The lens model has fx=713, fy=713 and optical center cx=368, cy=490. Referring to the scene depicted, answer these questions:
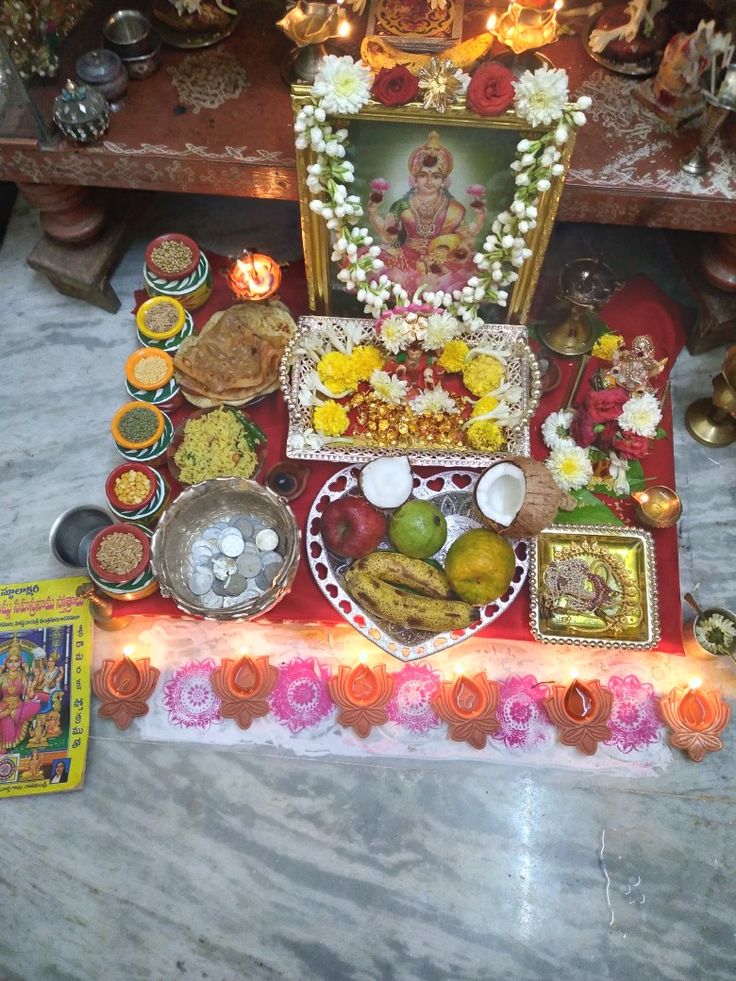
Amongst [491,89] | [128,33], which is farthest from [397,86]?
[128,33]

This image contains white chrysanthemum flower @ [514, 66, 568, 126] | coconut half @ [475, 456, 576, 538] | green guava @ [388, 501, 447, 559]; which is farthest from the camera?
green guava @ [388, 501, 447, 559]

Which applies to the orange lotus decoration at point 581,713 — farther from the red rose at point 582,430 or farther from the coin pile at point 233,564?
the coin pile at point 233,564

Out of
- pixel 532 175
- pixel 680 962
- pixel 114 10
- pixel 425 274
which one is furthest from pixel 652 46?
pixel 680 962

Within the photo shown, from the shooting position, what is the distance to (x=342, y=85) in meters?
1.90

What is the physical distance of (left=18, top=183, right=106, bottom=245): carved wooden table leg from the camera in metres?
2.49

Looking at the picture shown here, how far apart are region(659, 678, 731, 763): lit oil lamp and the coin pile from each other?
4.35ft

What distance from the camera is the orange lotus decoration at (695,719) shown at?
2234 mm

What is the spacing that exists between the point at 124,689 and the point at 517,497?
4.59ft

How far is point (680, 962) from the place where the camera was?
212cm

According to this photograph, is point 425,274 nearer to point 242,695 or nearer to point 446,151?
point 446,151

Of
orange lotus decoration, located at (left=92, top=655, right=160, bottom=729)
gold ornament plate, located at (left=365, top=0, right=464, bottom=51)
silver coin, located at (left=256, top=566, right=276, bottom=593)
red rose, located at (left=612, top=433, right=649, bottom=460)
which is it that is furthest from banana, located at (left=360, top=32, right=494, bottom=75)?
orange lotus decoration, located at (left=92, top=655, right=160, bottom=729)

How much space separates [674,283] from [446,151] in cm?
124

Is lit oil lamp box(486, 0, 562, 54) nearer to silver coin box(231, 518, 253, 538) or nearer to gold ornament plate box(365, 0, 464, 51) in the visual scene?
gold ornament plate box(365, 0, 464, 51)

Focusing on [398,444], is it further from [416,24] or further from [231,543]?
[416,24]
